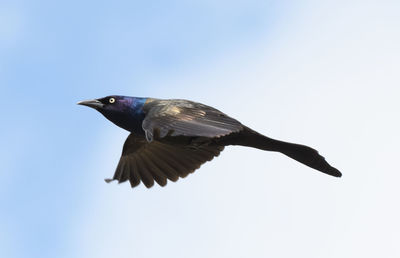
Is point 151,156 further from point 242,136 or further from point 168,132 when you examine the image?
point 168,132

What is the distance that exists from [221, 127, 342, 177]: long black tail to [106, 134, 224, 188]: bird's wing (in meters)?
1.20

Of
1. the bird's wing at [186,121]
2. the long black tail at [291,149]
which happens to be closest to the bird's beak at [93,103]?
the bird's wing at [186,121]

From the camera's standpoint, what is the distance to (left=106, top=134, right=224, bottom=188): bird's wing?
12312 mm

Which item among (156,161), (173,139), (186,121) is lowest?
(156,161)

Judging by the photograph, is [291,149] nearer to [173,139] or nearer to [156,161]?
[173,139]

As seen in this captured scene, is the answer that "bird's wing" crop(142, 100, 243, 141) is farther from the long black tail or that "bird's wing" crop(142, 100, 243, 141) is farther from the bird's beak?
the bird's beak

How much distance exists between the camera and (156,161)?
12805 mm

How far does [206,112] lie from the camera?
1007 cm

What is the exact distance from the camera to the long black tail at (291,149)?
424 inches

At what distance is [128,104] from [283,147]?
228 cm

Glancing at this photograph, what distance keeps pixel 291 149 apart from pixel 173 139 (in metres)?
1.85

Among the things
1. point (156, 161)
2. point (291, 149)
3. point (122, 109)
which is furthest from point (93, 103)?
point (291, 149)

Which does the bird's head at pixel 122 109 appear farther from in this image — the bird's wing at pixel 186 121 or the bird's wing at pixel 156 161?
the bird's wing at pixel 156 161

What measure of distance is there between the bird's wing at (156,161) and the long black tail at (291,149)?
3.93 ft
